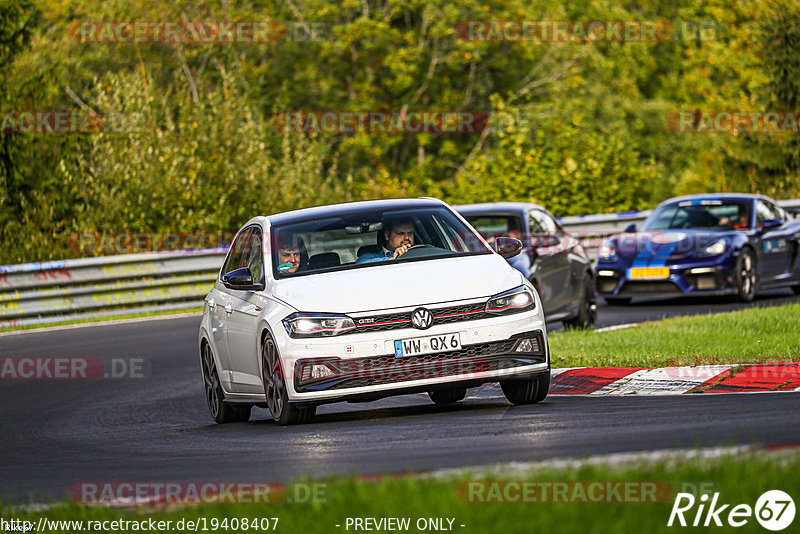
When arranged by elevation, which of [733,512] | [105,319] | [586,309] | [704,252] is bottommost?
[105,319]

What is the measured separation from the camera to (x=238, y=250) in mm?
11602

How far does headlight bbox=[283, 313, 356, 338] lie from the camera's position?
930cm

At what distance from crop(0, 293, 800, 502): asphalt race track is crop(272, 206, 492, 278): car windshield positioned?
1.12 meters

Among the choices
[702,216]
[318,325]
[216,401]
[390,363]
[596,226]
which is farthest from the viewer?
[596,226]

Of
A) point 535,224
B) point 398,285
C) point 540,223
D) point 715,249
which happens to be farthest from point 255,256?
point 715,249

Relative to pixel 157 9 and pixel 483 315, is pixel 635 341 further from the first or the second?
pixel 157 9

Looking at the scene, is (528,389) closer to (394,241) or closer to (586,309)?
(394,241)

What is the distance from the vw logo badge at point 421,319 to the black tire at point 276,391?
3.15 feet

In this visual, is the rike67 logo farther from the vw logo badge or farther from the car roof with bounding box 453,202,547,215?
the car roof with bounding box 453,202,547,215

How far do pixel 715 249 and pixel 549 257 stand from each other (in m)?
3.80

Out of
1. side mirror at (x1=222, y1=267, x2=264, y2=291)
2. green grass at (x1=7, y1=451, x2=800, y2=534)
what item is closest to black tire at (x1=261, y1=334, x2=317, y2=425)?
side mirror at (x1=222, y1=267, x2=264, y2=291)

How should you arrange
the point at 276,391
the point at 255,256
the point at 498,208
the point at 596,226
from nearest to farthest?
1. the point at 276,391
2. the point at 255,256
3. the point at 498,208
4. the point at 596,226

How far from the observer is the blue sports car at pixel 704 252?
19250mm

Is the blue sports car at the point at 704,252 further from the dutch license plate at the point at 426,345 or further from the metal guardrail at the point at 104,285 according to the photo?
the dutch license plate at the point at 426,345
